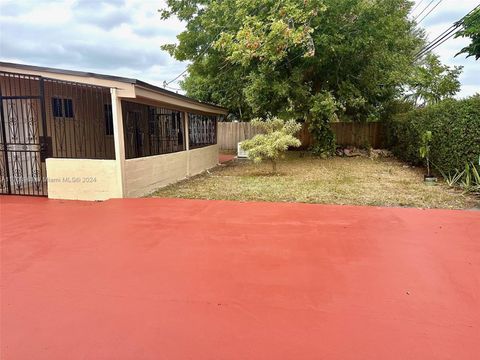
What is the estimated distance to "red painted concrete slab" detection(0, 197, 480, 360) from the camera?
228cm

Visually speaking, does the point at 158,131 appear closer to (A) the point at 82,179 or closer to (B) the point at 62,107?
(B) the point at 62,107

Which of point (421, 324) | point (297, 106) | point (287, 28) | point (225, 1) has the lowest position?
point (421, 324)

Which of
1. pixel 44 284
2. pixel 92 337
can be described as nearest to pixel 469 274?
pixel 92 337

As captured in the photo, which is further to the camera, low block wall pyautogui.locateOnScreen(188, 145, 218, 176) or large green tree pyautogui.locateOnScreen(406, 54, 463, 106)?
large green tree pyautogui.locateOnScreen(406, 54, 463, 106)

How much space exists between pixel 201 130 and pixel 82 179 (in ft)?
18.5

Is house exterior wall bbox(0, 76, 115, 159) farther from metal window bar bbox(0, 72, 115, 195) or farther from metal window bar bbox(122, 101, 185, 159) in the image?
metal window bar bbox(122, 101, 185, 159)

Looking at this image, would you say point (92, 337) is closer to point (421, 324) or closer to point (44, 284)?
point (44, 284)

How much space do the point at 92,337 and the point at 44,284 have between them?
1.18 meters

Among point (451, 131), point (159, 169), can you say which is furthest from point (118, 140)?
point (451, 131)

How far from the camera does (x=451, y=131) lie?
798cm

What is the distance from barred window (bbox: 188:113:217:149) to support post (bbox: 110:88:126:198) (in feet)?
13.3

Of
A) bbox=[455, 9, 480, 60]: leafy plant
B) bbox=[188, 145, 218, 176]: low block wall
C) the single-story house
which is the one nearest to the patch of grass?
bbox=[188, 145, 218, 176]: low block wall

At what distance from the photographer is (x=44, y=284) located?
10.5ft

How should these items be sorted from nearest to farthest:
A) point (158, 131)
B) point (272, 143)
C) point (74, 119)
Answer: point (74, 119) → point (158, 131) → point (272, 143)
